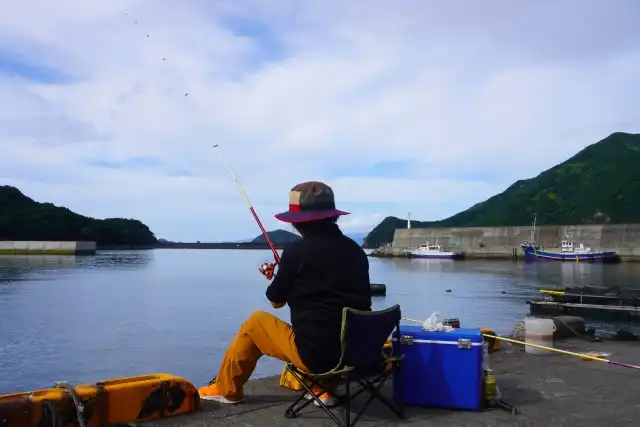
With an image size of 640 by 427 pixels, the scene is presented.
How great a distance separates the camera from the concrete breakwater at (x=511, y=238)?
8080cm

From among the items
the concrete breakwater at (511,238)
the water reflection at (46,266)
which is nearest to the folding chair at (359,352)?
the water reflection at (46,266)

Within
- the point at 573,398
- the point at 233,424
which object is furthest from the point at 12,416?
the point at 573,398

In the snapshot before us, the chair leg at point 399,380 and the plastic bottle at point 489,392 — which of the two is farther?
the plastic bottle at point 489,392

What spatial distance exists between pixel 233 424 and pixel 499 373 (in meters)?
3.34

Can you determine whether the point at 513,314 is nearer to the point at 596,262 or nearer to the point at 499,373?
the point at 499,373

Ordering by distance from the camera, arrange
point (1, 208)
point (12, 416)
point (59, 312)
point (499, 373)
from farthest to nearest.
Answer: point (1, 208) < point (59, 312) < point (499, 373) < point (12, 416)

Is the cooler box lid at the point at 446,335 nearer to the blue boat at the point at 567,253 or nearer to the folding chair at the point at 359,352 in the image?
the folding chair at the point at 359,352

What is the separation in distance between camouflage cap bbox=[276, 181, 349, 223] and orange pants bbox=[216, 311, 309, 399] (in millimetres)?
767

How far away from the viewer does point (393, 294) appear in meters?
42.0

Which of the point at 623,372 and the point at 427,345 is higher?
the point at 427,345

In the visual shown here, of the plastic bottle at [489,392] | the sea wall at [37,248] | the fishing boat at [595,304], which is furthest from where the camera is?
the sea wall at [37,248]

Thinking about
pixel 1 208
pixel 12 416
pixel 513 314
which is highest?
pixel 1 208

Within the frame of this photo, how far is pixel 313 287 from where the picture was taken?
14.7 ft

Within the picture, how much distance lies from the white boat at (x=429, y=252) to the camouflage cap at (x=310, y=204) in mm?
92162
